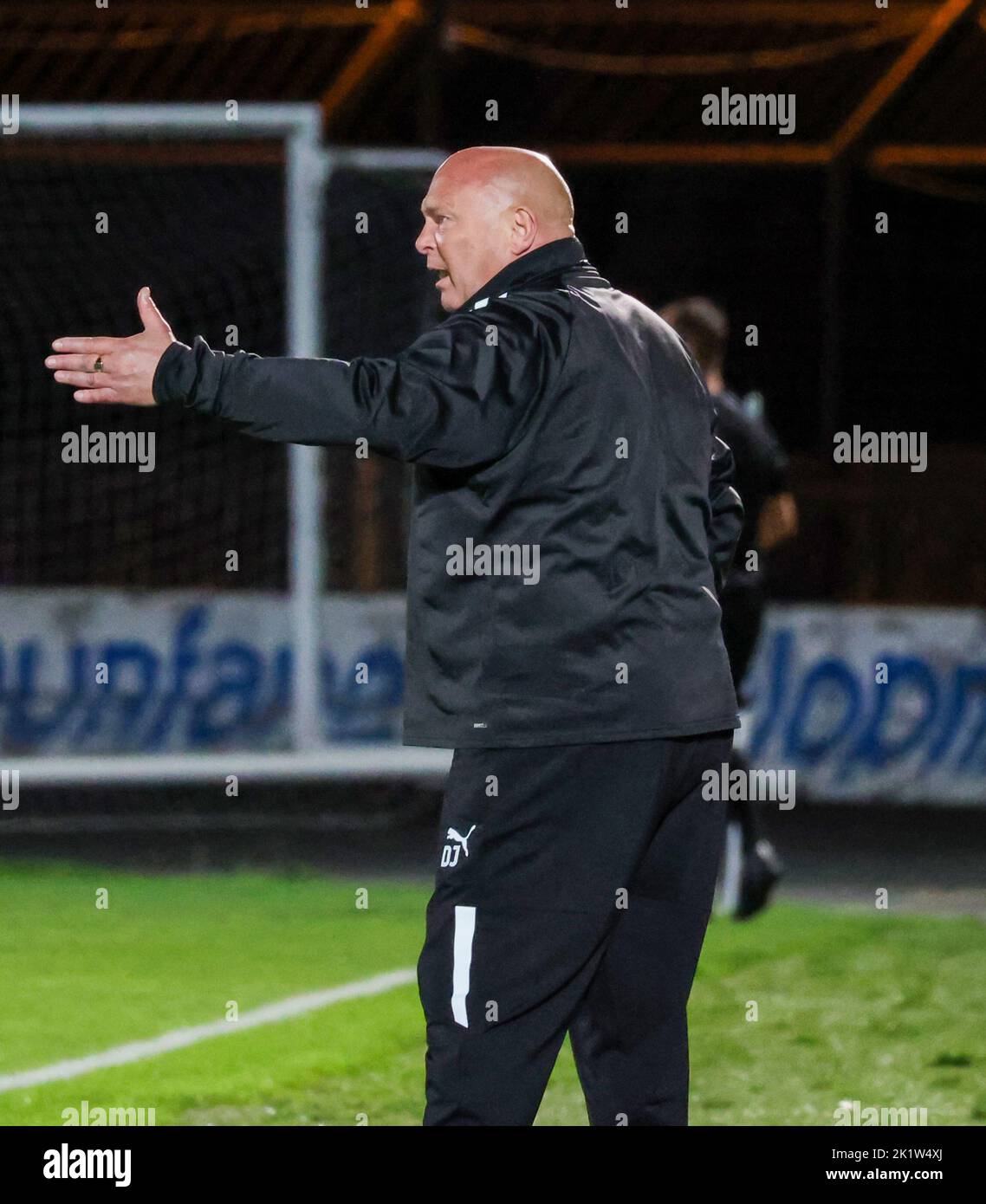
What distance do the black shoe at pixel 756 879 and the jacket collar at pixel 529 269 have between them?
15.9 ft

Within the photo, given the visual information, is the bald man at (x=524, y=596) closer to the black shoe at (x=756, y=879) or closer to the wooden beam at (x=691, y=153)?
the black shoe at (x=756, y=879)

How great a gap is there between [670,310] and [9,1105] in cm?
396

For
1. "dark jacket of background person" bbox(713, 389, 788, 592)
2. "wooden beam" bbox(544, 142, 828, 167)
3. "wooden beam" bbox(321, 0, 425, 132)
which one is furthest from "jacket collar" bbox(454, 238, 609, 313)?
"wooden beam" bbox(544, 142, 828, 167)

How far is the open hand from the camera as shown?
353 centimetres

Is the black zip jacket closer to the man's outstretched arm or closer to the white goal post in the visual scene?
the man's outstretched arm

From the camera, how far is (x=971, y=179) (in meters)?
20.9

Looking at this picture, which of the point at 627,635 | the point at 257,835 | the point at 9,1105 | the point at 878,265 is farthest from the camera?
the point at 878,265

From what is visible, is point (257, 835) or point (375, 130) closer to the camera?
point (257, 835)

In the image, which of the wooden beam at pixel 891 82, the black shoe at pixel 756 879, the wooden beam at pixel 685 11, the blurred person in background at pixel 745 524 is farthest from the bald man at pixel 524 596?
the wooden beam at pixel 685 11

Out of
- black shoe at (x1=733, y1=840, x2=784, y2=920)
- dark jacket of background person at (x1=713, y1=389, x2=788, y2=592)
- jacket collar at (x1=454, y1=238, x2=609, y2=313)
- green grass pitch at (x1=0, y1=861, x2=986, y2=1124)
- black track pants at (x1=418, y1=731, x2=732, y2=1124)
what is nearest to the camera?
black track pants at (x1=418, y1=731, x2=732, y2=1124)

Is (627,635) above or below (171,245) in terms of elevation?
below

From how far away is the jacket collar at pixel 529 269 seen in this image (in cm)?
376
